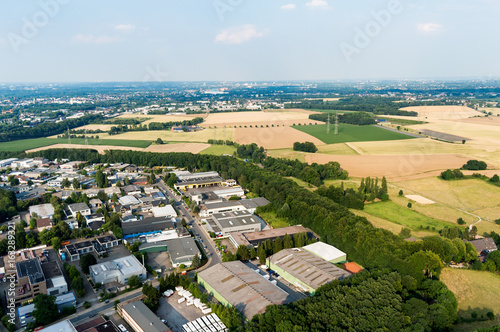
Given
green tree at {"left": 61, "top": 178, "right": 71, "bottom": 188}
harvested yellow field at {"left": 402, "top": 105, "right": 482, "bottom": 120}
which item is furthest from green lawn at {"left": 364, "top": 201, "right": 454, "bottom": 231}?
harvested yellow field at {"left": 402, "top": 105, "right": 482, "bottom": 120}

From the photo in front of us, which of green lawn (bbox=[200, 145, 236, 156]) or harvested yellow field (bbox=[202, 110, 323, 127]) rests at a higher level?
harvested yellow field (bbox=[202, 110, 323, 127])

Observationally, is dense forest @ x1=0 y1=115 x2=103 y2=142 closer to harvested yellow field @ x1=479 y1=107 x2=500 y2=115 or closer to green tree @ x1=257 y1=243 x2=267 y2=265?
green tree @ x1=257 y1=243 x2=267 y2=265

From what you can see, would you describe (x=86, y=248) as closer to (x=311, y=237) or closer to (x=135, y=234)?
(x=135, y=234)

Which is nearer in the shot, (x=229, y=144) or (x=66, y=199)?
(x=66, y=199)

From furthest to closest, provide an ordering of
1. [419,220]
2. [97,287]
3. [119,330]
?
[419,220] < [97,287] < [119,330]

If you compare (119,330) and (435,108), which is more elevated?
(435,108)

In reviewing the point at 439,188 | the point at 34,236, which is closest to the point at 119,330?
the point at 34,236

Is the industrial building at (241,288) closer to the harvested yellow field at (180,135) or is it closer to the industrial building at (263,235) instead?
the industrial building at (263,235)
